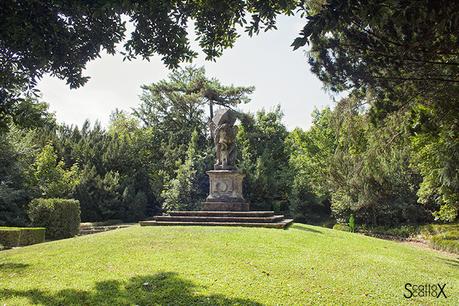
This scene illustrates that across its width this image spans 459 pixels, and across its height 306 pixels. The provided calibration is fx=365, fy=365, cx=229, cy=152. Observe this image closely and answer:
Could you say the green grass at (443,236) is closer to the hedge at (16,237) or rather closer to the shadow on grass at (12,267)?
the shadow on grass at (12,267)

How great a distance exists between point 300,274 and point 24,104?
221 inches

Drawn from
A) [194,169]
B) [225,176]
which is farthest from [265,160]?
[225,176]

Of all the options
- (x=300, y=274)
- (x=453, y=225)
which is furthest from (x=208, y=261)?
(x=453, y=225)

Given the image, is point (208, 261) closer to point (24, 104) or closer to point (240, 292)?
point (240, 292)

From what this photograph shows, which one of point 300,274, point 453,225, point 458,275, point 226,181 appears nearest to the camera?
point 300,274

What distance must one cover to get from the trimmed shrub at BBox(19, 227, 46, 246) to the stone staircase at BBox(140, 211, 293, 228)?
3923 millimetres

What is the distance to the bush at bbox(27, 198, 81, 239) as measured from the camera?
16.2m

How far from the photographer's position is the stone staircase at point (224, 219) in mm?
13398

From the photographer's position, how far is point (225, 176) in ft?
52.3

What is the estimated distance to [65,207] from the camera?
1681 centimetres

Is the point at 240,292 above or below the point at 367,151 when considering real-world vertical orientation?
below

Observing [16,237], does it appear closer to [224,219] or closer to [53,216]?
[53,216]

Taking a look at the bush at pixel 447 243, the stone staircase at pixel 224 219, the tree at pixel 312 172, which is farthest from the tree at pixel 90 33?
the tree at pixel 312 172

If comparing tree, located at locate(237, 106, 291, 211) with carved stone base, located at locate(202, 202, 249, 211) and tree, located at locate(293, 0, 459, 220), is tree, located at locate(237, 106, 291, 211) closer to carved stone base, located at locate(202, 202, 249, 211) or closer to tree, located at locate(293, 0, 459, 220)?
carved stone base, located at locate(202, 202, 249, 211)
